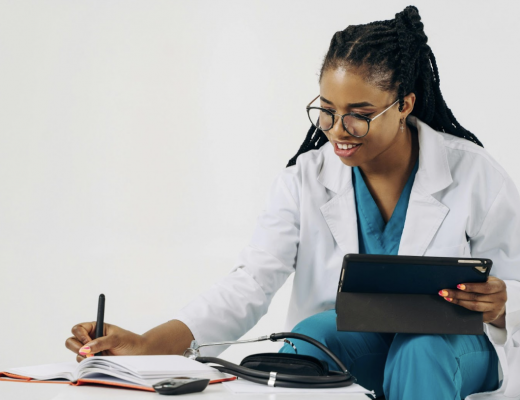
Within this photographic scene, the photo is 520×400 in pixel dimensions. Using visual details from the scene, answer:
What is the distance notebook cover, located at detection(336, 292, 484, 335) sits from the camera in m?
1.26

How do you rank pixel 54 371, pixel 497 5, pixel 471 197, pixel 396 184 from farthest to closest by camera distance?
pixel 497 5 → pixel 396 184 → pixel 471 197 → pixel 54 371

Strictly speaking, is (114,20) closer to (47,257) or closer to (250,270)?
(47,257)

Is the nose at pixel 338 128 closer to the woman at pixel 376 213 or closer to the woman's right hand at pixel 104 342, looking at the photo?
the woman at pixel 376 213

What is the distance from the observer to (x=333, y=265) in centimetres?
173

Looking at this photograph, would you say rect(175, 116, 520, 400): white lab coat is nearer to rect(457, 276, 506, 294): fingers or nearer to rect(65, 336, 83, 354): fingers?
rect(457, 276, 506, 294): fingers

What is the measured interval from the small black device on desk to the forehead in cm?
78

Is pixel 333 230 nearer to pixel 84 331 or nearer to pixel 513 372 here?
pixel 513 372

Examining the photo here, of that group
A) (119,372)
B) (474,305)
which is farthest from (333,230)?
(119,372)

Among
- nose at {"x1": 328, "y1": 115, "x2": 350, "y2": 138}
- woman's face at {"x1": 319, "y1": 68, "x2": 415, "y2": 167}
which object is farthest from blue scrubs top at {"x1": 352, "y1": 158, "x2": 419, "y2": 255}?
nose at {"x1": 328, "y1": 115, "x2": 350, "y2": 138}

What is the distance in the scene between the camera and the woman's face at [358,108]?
158 cm

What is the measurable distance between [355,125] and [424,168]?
252mm

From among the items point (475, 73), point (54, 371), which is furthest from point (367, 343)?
point (475, 73)

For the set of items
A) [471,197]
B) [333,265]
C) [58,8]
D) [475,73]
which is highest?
[58,8]

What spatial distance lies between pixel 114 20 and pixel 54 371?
13.4ft
